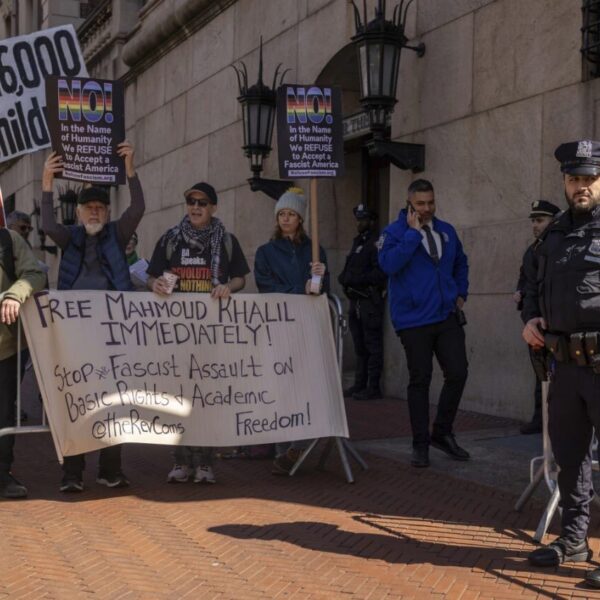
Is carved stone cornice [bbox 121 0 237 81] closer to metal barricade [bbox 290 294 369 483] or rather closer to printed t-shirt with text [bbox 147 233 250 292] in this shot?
printed t-shirt with text [bbox 147 233 250 292]

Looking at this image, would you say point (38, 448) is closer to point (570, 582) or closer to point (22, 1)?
point (570, 582)

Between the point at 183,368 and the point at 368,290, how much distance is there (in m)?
4.33

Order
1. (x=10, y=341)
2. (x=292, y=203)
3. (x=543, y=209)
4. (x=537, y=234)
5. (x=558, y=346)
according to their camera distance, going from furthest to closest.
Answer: (x=537, y=234) → (x=543, y=209) → (x=292, y=203) → (x=10, y=341) → (x=558, y=346)

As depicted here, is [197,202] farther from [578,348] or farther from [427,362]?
[578,348]

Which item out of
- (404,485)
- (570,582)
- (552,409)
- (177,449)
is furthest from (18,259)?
(570,582)

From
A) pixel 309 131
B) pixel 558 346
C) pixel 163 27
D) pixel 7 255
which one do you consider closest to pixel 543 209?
pixel 309 131

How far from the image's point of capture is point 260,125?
12414 millimetres

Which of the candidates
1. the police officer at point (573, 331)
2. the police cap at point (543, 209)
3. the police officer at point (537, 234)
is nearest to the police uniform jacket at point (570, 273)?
the police officer at point (573, 331)

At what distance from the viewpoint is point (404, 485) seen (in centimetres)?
609

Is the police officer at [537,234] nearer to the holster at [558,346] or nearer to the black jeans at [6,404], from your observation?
the holster at [558,346]

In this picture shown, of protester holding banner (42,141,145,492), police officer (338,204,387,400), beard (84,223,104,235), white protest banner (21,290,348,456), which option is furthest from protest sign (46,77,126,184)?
police officer (338,204,387,400)

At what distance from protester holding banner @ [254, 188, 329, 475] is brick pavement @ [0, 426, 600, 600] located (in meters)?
0.93

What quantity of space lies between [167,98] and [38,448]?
10.8 meters

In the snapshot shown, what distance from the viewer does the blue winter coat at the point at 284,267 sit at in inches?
263
